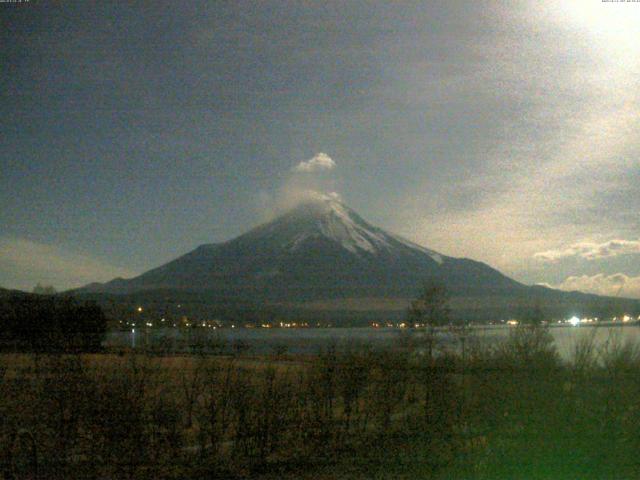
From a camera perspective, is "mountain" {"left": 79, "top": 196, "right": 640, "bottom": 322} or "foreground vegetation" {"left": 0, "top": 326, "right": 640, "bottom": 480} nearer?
"foreground vegetation" {"left": 0, "top": 326, "right": 640, "bottom": 480}

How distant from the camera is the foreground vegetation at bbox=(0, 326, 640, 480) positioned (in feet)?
30.7

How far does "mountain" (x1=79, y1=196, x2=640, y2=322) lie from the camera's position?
121 m

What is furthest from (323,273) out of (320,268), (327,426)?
(327,426)

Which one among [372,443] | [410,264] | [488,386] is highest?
[410,264]

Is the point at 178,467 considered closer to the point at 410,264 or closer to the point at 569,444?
the point at 569,444

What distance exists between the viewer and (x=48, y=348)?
13.2 m

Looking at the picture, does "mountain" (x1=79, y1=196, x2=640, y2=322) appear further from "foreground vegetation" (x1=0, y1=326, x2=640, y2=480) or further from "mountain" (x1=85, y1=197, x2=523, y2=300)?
"foreground vegetation" (x1=0, y1=326, x2=640, y2=480)

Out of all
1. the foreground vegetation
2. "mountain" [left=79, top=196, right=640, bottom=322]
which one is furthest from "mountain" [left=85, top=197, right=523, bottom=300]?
the foreground vegetation

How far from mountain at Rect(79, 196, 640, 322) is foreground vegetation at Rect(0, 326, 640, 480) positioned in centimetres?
8363

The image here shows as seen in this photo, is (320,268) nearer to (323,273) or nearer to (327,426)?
(323,273)

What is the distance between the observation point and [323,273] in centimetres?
15175

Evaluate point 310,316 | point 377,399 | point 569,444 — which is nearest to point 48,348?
point 377,399

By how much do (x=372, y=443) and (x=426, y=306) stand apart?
11788mm

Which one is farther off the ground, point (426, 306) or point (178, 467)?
point (426, 306)
